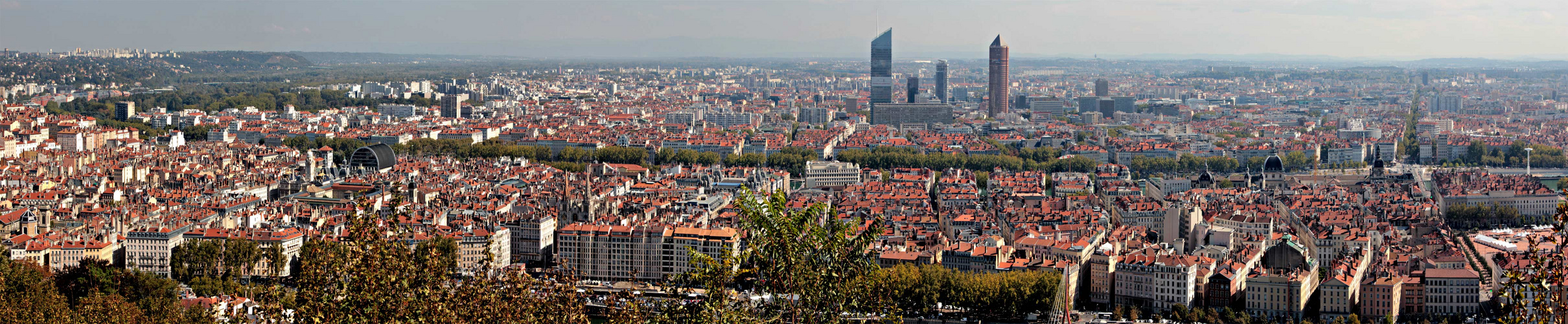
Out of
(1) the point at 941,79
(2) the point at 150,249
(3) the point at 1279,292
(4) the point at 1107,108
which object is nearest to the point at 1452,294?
(3) the point at 1279,292

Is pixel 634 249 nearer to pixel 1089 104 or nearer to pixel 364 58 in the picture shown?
pixel 1089 104

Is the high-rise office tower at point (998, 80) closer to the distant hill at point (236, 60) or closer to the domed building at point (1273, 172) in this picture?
the domed building at point (1273, 172)

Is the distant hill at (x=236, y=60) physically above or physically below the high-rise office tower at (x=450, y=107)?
above

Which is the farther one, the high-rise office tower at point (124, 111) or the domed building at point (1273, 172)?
the high-rise office tower at point (124, 111)

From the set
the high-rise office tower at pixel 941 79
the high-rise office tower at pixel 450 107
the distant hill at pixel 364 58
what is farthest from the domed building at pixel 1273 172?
the distant hill at pixel 364 58

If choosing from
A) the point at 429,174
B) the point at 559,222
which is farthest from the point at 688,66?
the point at 559,222

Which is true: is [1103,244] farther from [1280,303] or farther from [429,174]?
[429,174]
